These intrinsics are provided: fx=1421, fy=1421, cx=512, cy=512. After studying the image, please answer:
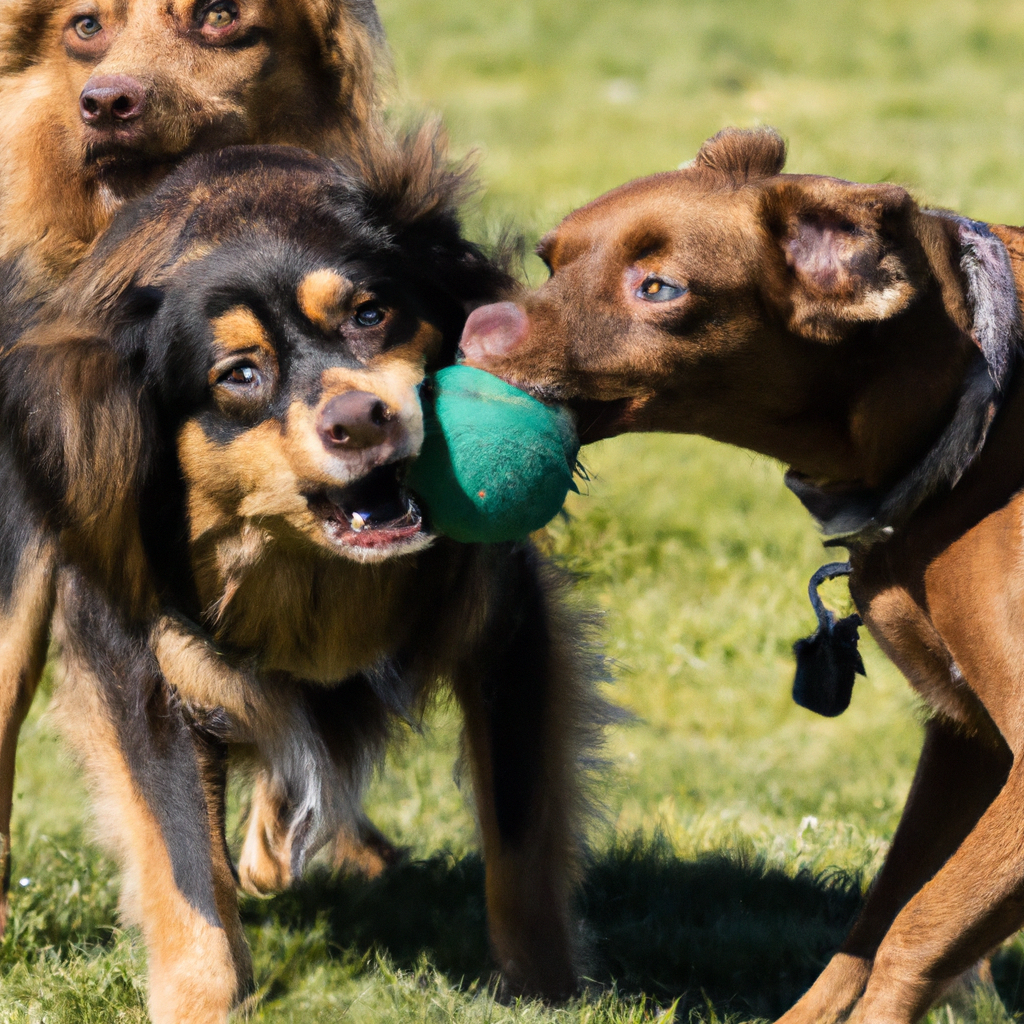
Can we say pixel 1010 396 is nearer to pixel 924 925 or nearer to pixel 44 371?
pixel 924 925

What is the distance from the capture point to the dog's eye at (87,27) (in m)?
4.65

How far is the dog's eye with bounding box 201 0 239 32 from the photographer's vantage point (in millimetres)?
4613

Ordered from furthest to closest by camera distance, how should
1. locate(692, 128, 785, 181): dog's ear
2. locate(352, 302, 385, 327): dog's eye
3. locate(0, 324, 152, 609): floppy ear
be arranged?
1. locate(692, 128, 785, 181): dog's ear
2. locate(352, 302, 385, 327): dog's eye
3. locate(0, 324, 152, 609): floppy ear

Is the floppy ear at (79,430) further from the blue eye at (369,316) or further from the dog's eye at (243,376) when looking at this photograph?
the blue eye at (369,316)

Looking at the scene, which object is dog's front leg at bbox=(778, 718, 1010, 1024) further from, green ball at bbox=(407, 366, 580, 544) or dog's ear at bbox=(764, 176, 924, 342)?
green ball at bbox=(407, 366, 580, 544)

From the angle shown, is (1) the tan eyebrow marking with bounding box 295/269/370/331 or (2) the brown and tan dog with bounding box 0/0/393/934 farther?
(2) the brown and tan dog with bounding box 0/0/393/934

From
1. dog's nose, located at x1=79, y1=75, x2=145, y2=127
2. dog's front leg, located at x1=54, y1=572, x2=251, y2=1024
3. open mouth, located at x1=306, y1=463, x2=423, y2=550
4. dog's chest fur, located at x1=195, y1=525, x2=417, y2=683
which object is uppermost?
dog's nose, located at x1=79, y1=75, x2=145, y2=127

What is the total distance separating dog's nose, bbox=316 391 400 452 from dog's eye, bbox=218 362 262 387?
28cm

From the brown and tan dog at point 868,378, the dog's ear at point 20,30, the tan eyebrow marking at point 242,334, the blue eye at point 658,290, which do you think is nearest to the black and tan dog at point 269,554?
the tan eyebrow marking at point 242,334

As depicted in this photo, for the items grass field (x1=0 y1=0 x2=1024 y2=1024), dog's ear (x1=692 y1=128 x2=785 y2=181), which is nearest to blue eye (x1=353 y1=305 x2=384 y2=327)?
grass field (x1=0 y1=0 x2=1024 y2=1024)

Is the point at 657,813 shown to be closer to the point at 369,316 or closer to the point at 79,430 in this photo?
the point at 369,316

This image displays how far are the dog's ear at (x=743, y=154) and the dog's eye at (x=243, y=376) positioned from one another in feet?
4.34

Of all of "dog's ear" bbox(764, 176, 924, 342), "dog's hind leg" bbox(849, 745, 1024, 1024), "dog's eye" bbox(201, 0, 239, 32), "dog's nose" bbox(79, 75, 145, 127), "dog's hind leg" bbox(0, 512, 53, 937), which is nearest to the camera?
"dog's hind leg" bbox(849, 745, 1024, 1024)

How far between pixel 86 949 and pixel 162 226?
2266 millimetres
